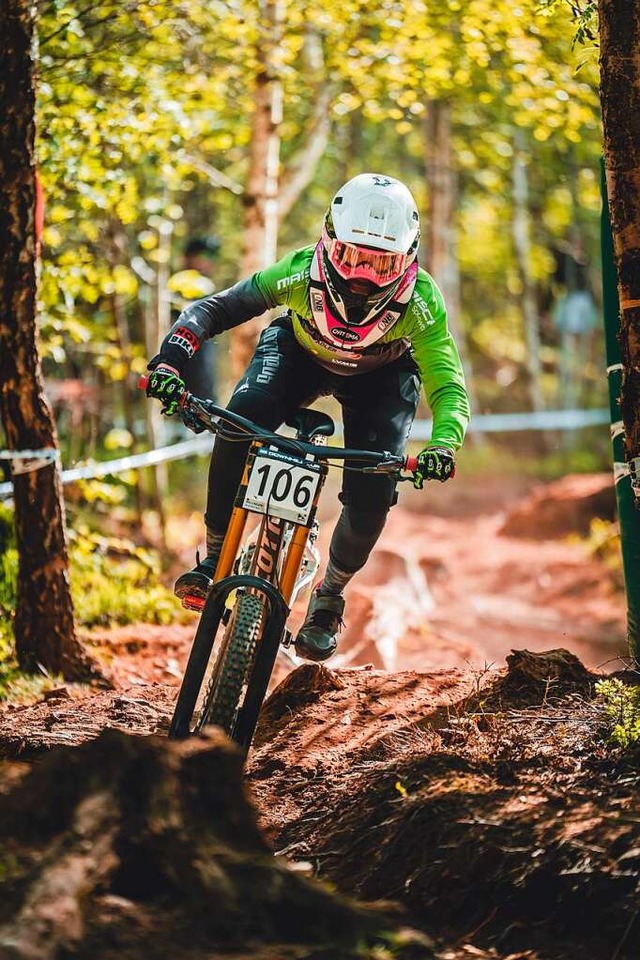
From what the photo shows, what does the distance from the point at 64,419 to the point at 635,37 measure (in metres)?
A: 6.80

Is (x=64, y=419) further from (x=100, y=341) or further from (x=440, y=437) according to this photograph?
(x=440, y=437)

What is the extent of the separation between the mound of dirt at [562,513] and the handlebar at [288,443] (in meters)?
10.8

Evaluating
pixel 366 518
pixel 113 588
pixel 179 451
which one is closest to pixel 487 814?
pixel 366 518

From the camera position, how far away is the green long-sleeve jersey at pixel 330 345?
5.21 meters

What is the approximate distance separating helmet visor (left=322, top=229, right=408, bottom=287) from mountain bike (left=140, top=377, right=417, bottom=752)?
0.65m

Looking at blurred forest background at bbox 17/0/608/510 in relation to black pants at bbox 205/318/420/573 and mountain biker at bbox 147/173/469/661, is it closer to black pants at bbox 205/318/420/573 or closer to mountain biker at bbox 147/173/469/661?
mountain biker at bbox 147/173/469/661

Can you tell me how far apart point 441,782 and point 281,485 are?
1.40m

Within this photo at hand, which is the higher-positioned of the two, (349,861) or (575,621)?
(575,621)

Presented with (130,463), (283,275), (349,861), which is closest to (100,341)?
(130,463)

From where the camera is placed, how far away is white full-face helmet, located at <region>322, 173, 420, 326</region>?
5008 mm

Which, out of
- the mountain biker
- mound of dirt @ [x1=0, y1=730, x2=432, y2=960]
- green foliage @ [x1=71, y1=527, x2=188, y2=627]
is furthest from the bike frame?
green foliage @ [x1=71, y1=527, x2=188, y2=627]

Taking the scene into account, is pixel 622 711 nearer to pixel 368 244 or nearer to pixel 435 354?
pixel 435 354

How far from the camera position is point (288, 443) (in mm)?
4594

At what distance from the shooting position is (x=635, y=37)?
171 inches
